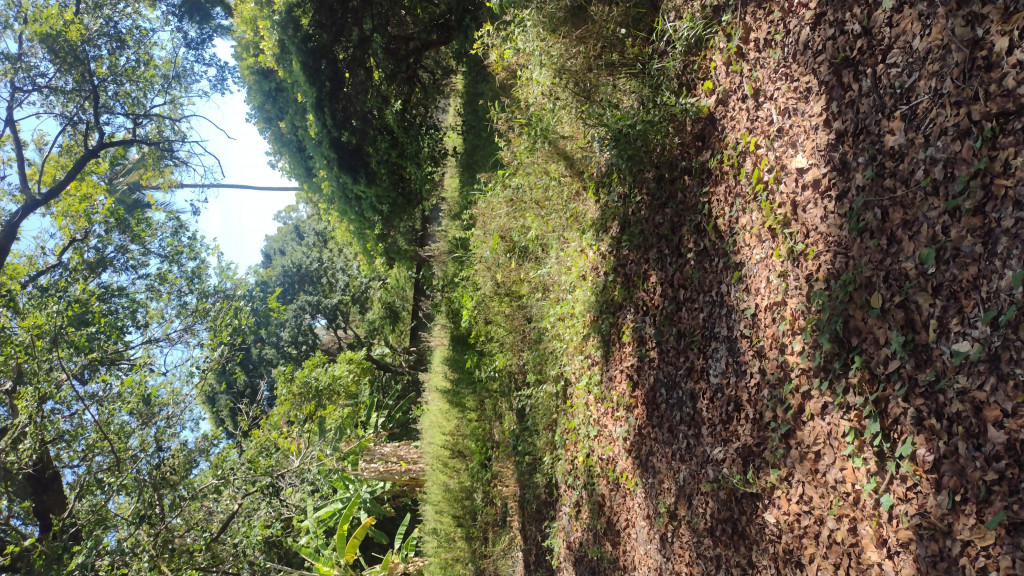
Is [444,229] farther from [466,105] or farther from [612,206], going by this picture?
[612,206]

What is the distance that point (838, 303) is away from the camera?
2.57 m

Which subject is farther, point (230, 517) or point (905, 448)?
point (230, 517)

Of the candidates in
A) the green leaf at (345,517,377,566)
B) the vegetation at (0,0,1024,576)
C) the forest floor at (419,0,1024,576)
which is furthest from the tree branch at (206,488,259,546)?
the forest floor at (419,0,1024,576)

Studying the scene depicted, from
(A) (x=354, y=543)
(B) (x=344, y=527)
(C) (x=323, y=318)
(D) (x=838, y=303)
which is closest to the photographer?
(D) (x=838, y=303)

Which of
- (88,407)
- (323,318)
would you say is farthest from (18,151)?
(323,318)

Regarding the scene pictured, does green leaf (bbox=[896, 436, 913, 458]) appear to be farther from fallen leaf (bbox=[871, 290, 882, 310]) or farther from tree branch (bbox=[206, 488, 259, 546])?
tree branch (bbox=[206, 488, 259, 546])

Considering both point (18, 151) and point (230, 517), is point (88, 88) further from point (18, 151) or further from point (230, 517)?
point (230, 517)

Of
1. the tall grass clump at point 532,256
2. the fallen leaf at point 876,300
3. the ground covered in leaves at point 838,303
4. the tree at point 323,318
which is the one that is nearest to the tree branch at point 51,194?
the tree at point 323,318

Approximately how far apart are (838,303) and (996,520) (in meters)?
1.00

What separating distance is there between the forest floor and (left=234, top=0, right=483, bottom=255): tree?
14.6 ft

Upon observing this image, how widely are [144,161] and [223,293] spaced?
341cm

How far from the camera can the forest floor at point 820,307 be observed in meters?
2.03

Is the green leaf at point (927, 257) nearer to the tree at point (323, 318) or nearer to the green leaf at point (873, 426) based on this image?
the green leaf at point (873, 426)

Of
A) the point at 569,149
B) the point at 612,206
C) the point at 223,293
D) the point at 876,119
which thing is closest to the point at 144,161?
the point at 223,293
